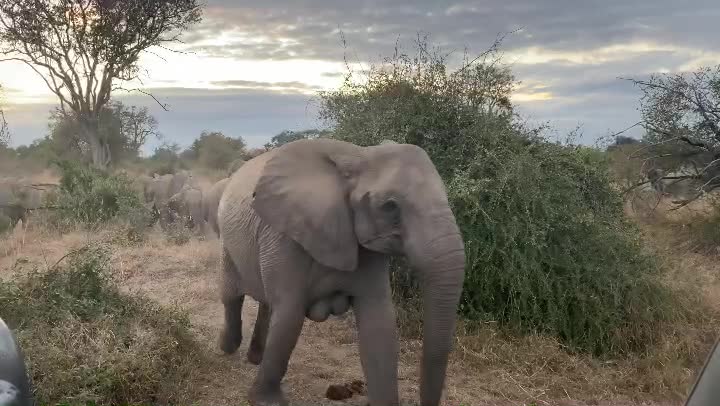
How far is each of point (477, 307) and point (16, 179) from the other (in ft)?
38.5

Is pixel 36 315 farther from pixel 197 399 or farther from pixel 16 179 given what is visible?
pixel 16 179

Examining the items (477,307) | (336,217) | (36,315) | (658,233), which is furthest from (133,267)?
(658,233)

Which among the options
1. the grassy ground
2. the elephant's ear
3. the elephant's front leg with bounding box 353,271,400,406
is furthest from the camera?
the grassy ground

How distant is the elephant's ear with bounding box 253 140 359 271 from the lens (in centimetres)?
405

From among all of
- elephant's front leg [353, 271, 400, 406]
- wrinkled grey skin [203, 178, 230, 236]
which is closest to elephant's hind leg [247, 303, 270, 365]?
elephant's front leg [353, 271, 400, 406]

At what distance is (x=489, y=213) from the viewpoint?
7281mm

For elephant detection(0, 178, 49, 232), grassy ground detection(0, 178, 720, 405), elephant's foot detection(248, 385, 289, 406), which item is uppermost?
elephant detection(0, 178, 49, 232)

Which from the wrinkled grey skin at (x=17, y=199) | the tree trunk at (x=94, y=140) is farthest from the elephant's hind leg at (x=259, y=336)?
the tree trunk at (x=94, y=140)

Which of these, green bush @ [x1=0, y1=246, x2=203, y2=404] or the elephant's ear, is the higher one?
the elephant's ear

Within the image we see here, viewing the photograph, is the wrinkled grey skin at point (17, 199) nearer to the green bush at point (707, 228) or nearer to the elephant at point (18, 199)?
the elephant at point (18, 199)

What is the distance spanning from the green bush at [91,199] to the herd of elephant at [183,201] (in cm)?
52

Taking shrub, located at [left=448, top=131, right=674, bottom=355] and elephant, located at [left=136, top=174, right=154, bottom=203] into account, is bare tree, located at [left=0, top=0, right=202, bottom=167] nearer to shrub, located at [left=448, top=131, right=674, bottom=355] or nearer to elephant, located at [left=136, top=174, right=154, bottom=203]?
elephant, located at [left=136, top=174, right=154, bottom=203]

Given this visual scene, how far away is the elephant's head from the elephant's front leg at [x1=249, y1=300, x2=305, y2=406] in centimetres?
48

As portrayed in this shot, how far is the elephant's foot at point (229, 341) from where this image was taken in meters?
6.21
